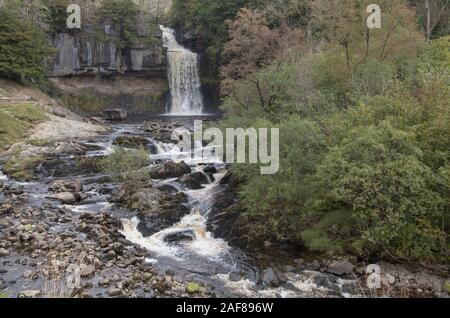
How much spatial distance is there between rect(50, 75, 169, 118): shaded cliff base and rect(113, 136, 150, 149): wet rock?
60.9ft

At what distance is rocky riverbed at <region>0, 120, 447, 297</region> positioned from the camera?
13523 millimetres

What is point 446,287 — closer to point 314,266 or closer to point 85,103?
point 314,266

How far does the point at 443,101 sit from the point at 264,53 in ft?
50.7

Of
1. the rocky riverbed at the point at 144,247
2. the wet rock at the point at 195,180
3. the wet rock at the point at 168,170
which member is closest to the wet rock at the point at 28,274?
the rocky riverbed at the point at 144,247

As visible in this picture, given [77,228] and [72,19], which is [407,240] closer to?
[77,228]

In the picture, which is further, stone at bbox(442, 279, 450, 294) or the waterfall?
the waterfall

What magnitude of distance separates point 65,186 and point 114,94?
33786 millimetres

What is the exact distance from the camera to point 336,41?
2652 cm

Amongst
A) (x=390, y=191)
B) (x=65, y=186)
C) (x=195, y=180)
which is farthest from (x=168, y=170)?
(x=390, y=191)

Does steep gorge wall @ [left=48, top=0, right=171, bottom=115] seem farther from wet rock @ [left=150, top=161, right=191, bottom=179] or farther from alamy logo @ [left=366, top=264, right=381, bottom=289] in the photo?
alamy logo @ [left=366, top=264, right=381, bottom=289]

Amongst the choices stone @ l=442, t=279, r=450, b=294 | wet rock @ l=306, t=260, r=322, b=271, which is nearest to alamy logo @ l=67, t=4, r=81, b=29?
wet rock @ l=306, t=260, r=322, b=271

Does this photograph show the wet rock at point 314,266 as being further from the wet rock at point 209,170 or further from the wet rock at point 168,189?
the wet rock at point 209,170

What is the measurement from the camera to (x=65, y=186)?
23.5 meters

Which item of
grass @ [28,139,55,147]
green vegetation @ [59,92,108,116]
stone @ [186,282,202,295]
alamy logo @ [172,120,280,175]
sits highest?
alamy logo @ [172,120,280,175]
